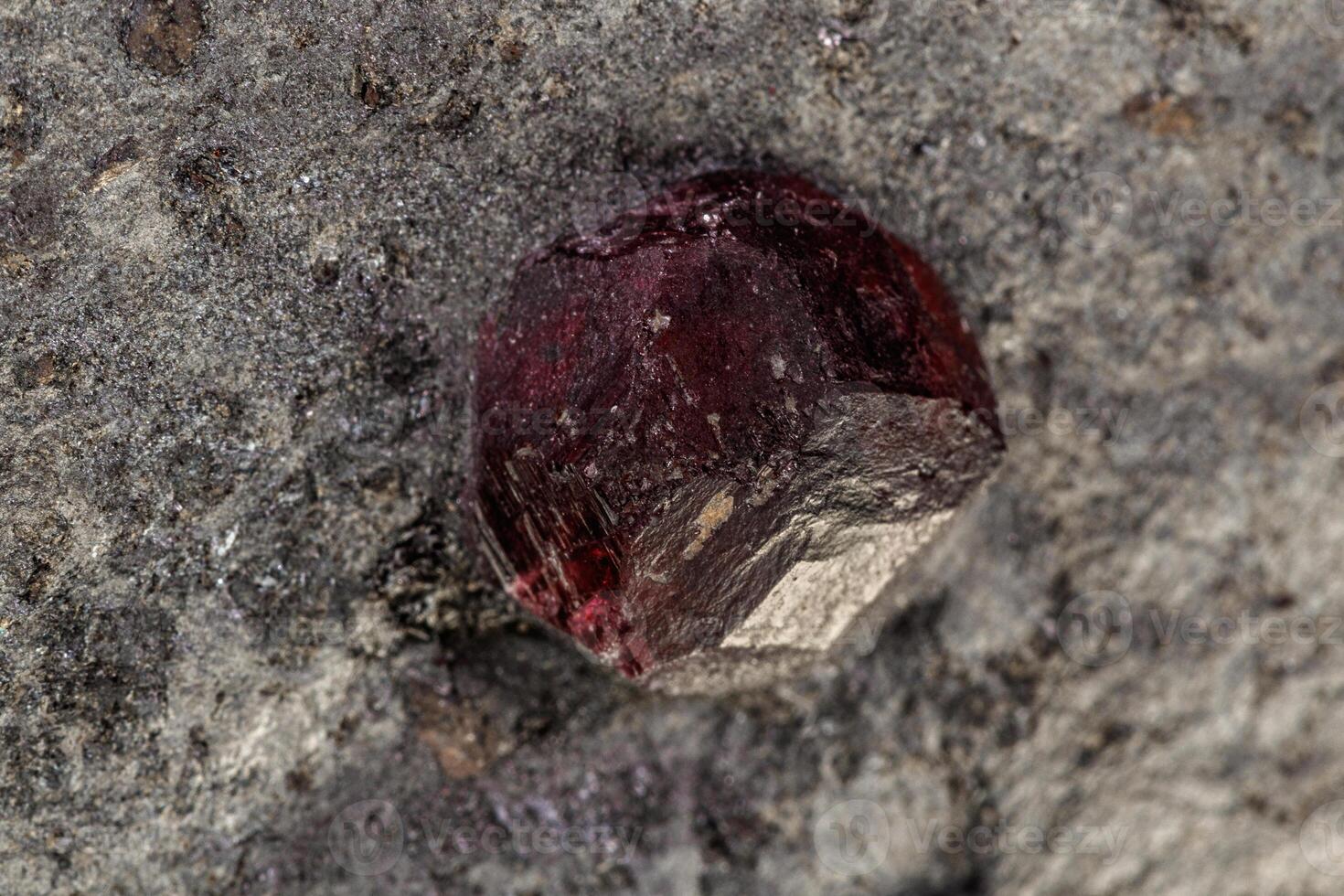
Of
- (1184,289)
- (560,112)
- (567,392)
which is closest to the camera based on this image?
(567,392)

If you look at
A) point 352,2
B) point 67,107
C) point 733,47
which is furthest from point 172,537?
point 733,47

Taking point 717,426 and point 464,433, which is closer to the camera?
point 717,426

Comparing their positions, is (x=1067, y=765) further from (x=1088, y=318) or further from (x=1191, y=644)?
(x=1088, y=318)

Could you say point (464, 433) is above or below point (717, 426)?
below
